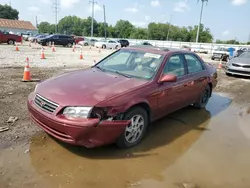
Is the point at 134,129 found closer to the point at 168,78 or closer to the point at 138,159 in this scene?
the point at 138,159

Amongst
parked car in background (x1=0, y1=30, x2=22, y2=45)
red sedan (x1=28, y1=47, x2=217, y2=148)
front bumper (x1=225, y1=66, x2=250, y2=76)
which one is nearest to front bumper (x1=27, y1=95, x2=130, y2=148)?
red sedan (x1=28, y1=47, x2=217, y2=148)

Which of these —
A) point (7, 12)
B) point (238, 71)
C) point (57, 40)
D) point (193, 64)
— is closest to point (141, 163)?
point (193, 64)

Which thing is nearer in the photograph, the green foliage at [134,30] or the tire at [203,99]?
the tire at [203,99]

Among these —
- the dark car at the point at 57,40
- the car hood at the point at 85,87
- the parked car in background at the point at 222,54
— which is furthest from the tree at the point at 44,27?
the car hood at the point at 85,87

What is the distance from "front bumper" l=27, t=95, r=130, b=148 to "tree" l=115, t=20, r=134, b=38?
10468cm

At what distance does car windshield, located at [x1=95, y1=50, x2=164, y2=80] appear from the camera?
14.6 ft

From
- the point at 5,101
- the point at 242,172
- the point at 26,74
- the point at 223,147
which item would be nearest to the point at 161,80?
the point at 223,147

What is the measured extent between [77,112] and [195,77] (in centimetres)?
322

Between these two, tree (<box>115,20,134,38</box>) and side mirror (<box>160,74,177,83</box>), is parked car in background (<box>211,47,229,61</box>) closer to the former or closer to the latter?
side mirror (<box>160,74,177,83</box>)

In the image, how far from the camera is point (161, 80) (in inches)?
168

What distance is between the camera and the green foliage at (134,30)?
99188 millimetres

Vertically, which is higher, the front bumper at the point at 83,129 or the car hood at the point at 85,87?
the car hood at the point at 85,87

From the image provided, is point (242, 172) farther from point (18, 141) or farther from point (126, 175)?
point (18, 141)

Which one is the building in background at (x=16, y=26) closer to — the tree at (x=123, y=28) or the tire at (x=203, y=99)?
the tree at (x=123, y=28)
